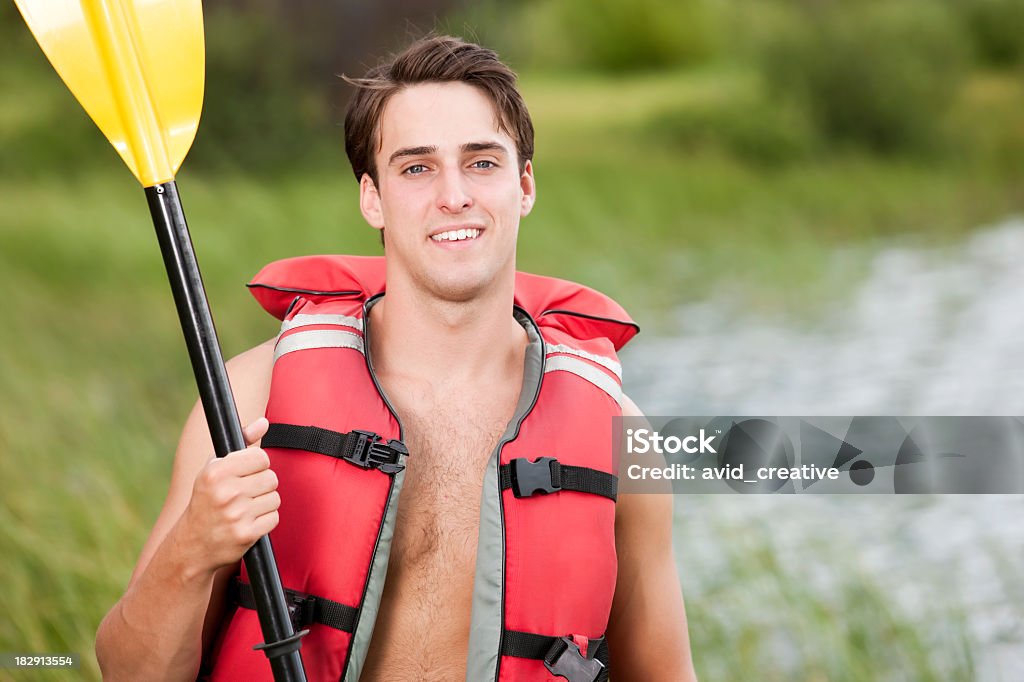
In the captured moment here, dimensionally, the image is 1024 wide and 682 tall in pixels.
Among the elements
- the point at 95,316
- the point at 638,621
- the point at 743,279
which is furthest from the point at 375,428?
the point at 743,279

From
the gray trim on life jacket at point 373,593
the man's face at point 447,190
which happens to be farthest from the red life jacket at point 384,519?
the man's face at point 447,190

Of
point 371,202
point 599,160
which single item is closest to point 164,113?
point 371,202

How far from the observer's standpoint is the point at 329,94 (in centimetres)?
1129

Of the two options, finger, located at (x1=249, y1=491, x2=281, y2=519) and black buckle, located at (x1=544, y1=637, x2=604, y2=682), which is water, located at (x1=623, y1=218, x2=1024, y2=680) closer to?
black buckle, located at (x1=544, y1=637, x2=604, y2=682)

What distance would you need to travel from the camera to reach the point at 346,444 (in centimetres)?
184

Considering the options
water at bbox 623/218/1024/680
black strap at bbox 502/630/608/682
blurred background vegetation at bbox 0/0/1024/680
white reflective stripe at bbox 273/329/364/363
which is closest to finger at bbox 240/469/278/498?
white reflective stripe at bbox 273/329/364/363

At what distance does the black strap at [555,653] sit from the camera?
71.7 inches

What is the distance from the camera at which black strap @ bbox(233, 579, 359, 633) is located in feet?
5.81

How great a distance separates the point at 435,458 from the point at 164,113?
774 millimetres

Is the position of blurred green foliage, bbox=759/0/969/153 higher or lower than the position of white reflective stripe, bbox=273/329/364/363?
higher

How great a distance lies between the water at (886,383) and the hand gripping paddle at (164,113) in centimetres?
481

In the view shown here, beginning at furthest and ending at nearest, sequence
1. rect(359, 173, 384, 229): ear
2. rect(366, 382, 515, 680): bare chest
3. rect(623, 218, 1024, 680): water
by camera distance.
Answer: rect(623, 218, 1024, 680): water, rect(359, 173, 384, 229): ear, rect(366, 382, 515, 680): bare chest

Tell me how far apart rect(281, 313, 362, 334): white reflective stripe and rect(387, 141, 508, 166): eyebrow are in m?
0.30

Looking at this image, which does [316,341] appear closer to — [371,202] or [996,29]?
[371,202]
